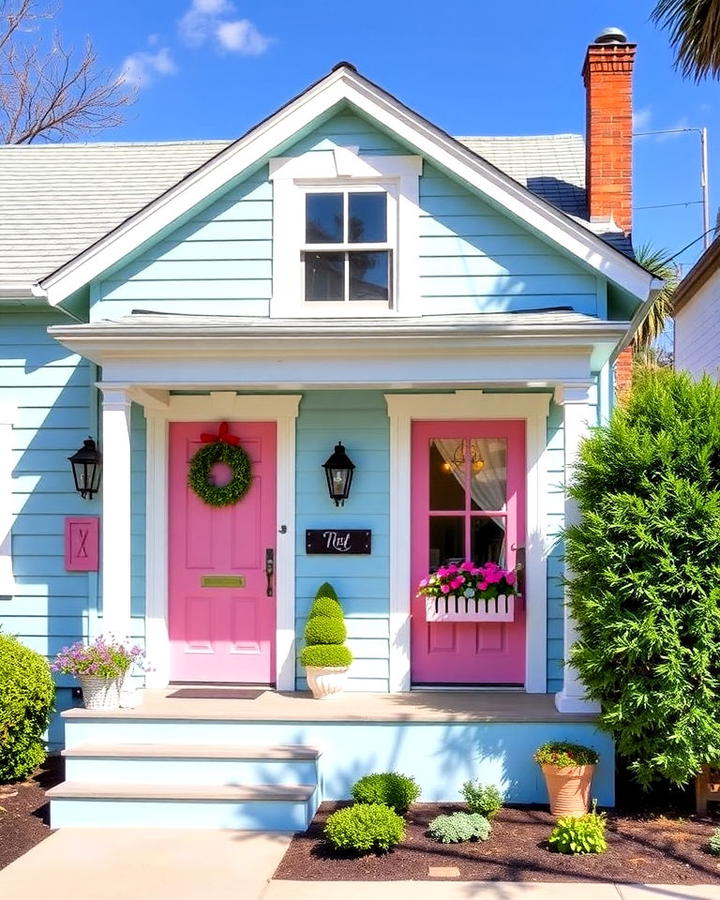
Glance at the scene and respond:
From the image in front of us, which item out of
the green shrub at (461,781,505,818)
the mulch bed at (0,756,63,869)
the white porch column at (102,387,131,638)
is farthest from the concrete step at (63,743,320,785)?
the green shrub at (461,781,505,818)

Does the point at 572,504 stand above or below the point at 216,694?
above

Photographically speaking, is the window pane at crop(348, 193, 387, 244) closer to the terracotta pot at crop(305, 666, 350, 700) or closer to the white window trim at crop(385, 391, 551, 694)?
the white window trim at crop(385, 391, 551, 694)

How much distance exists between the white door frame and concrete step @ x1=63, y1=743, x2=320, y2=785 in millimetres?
1160

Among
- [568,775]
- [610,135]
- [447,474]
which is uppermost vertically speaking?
[610,135]

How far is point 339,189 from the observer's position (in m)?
7.01

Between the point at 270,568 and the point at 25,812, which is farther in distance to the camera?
the point at 270,568

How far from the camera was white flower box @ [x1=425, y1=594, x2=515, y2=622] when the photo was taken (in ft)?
22.6

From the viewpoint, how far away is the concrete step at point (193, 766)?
582cm

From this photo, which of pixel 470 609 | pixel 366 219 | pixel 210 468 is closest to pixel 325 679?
pixel 470 609

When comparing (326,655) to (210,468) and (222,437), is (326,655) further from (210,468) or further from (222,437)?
(222,437)

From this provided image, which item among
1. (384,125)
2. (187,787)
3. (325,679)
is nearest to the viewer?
(187,787)

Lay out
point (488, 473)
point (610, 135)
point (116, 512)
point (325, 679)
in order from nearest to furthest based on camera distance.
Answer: point (116, 512)
point (325, 679)
point (488, 473)
point (610, 135)

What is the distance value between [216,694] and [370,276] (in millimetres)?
3550

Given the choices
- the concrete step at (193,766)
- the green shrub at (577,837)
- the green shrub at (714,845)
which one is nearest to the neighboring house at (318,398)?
the concrete step at (193,766)
